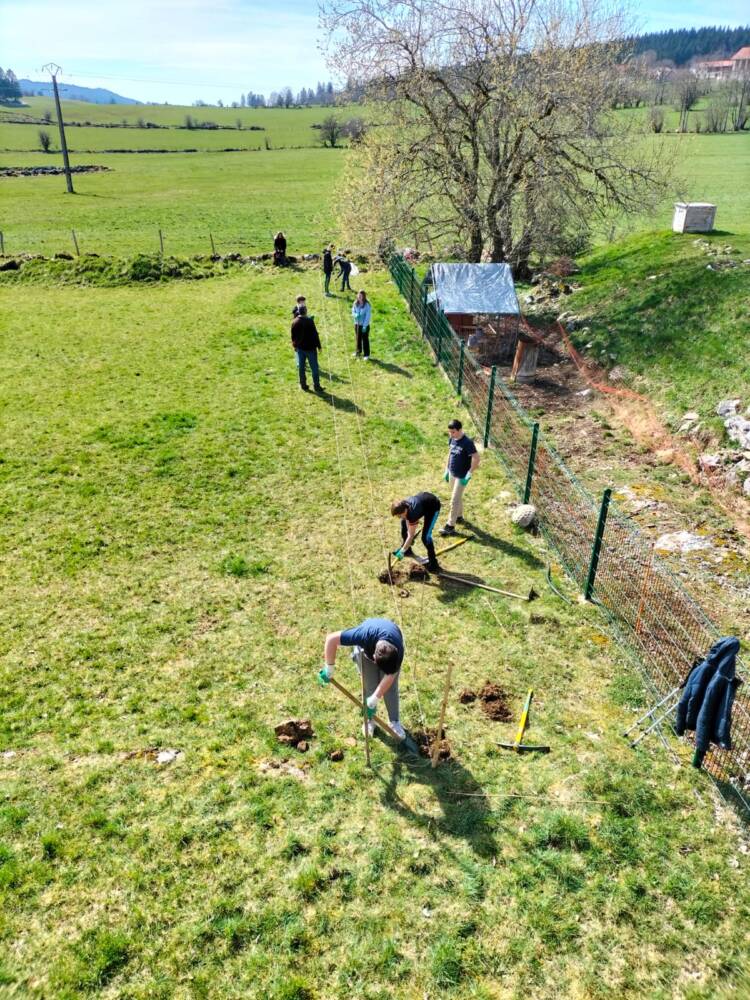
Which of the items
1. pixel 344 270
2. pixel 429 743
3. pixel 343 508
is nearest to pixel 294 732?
pixel 429 743

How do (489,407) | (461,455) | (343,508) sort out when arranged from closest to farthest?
(461,455)
(343,508)
(489,407)

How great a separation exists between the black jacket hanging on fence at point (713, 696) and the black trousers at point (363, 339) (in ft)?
41.4

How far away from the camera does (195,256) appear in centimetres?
2780

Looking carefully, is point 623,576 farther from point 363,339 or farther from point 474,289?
point 474,289

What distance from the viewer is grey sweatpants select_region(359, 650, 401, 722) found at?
6.61 metres

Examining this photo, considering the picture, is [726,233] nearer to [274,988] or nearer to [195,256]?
[195,256]

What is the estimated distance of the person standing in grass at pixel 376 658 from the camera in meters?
6.16

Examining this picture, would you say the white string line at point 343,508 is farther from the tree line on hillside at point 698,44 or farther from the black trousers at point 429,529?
the tree line on hillside at point 698,44

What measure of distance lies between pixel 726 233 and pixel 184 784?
22.4 metres

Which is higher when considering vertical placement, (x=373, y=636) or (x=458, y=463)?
(x=458, y=463)

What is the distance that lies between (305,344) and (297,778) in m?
10.3

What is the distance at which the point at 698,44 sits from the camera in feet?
620

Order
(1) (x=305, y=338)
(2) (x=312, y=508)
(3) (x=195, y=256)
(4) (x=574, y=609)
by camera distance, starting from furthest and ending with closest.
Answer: (3) (x=195, y=256), (1) (x=305, y=338), (2) (x=312, y=508), (4) (x=574, y=609)

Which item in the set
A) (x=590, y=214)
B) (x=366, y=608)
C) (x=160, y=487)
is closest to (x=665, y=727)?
(x=366, y=608)
